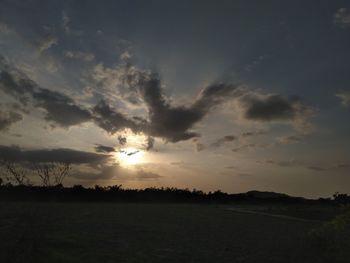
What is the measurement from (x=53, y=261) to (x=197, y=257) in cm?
369

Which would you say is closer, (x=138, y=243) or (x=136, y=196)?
(x=138, y=243)

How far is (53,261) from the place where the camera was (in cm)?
948

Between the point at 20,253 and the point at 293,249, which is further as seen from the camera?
the point at 293,249

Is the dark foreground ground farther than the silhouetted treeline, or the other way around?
the silhouetted treeline

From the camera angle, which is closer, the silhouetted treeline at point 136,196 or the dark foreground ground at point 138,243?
the dark foreground ground at point 138,243

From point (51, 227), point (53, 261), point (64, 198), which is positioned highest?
point (64, 198)

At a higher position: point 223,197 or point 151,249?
point 223,197

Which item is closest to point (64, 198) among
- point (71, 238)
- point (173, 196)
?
point (173, 196)

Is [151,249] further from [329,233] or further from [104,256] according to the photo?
[329,233]

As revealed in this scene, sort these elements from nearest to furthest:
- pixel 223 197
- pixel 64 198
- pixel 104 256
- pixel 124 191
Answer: pixel 104 256, pixel 64 198, pixel 124 191, pixel 223 197

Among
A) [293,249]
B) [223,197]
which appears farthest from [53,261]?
[223,197]

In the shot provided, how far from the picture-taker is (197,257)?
35.9ft

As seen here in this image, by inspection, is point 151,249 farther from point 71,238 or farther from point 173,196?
point 173,196

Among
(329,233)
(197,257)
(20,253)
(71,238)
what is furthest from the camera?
(329,233)
